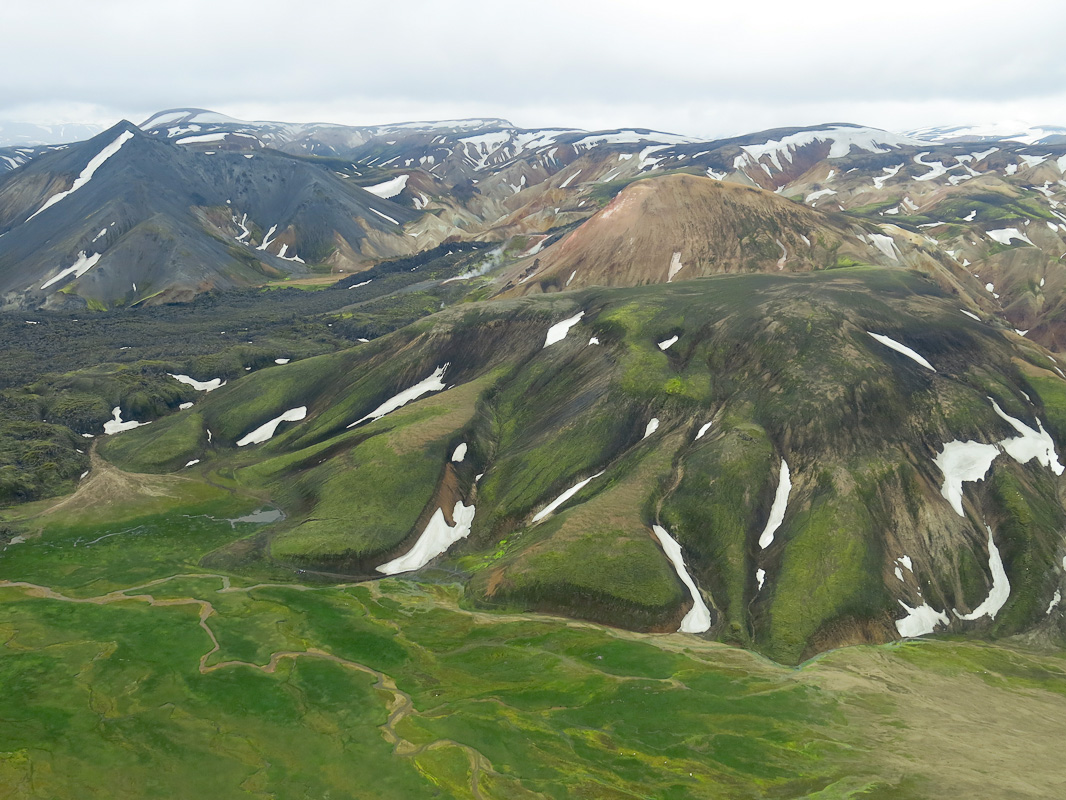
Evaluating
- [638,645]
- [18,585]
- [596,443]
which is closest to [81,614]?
[18,585]

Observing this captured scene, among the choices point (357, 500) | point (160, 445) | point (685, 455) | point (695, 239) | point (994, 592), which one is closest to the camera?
point (994, 592)

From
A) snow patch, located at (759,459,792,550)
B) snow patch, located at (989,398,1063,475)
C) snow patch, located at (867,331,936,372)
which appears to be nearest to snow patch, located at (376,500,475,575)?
snow patch, located at (759,459,792,550)

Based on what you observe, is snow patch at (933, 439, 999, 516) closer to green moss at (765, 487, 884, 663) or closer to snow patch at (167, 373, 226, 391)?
green moss at (765, 487, 884, 663)

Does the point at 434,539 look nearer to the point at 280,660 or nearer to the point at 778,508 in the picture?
the point at 280,660

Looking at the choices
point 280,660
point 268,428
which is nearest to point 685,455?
point 280,660

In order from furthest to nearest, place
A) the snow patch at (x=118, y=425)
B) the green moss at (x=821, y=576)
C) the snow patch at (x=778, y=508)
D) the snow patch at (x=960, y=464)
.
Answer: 1. the snow patch at (x=118, y=425)
2. the snow patch at (x=960, y=464)
3. the snow patch at (x=778, y=508)
4. the green moss at (x=821, y=576)

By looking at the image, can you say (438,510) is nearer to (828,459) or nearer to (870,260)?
(828,459)

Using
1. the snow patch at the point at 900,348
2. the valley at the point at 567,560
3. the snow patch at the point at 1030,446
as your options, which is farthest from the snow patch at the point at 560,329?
the snow patch at the point at 1030,446

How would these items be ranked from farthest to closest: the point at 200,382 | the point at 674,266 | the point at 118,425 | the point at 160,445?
the point at 674,266, the point at 200,382, the point at 118,425, the point at 160,445

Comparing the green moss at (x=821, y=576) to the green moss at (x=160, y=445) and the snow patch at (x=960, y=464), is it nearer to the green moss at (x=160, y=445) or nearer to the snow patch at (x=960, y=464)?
the snow patch at (x=960, y=464)
